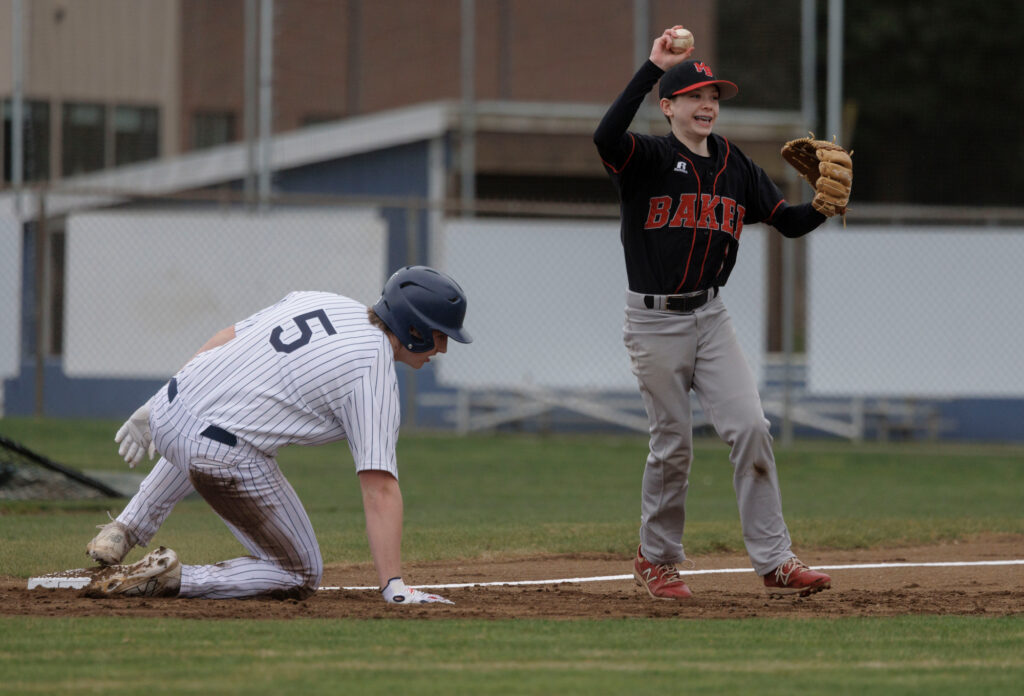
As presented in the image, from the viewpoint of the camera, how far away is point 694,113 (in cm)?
630

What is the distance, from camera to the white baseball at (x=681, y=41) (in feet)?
19.7

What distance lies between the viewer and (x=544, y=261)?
15.2 metres

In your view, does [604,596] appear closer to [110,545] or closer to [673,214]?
[673,214]

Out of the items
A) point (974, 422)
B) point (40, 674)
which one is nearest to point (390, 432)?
point (40, 674)

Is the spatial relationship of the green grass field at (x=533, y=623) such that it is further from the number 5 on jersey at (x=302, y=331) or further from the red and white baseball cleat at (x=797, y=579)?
the number 5 on jersey at (x=302, y=331)

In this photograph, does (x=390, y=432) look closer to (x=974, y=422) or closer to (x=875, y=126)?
(x=974, y=422)

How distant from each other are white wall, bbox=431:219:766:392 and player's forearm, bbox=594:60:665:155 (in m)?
8.94

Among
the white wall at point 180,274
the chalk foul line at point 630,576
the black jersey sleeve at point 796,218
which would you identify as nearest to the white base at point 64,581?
the chalk foul line at point 630,576

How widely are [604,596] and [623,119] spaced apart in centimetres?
205

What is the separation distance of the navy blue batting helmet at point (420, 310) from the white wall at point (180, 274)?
955 cm

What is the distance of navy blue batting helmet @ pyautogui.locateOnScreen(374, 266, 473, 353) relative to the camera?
18.2 feet

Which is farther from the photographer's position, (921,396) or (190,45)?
(190,45)

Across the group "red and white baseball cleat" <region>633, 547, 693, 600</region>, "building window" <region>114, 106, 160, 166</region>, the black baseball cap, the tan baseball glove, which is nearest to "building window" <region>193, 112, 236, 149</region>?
"building window" <region>114, 106, 160, 166</region>

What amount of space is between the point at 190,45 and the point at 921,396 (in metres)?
10.1
